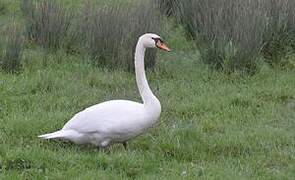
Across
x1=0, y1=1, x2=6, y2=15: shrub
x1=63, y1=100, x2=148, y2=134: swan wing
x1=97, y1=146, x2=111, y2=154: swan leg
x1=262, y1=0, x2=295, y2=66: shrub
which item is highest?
x1=63, y1=100, x2=148, y2=134: swan wing

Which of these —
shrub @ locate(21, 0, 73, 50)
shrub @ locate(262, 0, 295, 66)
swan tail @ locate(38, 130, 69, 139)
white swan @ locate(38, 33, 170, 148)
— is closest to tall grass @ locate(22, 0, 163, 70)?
shrub @ locate(21, 0, 73, 50)

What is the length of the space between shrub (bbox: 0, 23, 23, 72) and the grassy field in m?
0.16

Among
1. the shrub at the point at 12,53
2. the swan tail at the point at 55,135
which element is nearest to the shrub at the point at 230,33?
the shrub at the point at 12,53

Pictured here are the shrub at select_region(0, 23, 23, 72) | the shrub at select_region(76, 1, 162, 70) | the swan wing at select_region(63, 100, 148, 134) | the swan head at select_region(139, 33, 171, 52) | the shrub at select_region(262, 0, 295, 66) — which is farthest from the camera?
the shrub at select_region(262, 0, 295, 66)

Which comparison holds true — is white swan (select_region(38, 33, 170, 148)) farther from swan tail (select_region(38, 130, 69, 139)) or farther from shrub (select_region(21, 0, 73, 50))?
shrub (select_region(21, 0, 73, 50))

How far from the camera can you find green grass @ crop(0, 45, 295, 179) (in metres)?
6.01

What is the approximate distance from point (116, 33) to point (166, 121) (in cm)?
265

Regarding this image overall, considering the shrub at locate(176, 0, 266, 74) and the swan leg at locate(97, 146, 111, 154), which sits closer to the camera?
the swan leg at locate(97, 146, 111, 154)

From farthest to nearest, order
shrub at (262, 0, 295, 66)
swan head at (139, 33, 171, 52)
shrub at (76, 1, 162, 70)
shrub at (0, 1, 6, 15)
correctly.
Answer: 1. shrub at (0, 1, 6, 15)
2. shrub at (262, 0, 295, 66)
3. shrub at (76, 1, 162, 70)
4. swan head at (139, 33, 171, 52)

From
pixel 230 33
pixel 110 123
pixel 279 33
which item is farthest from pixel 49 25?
pixel 110 123

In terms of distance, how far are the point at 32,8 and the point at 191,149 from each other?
5746mm

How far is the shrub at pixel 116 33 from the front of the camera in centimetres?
977

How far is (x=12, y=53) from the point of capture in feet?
31.0

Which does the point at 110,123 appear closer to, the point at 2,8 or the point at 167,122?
the point at 167,122
